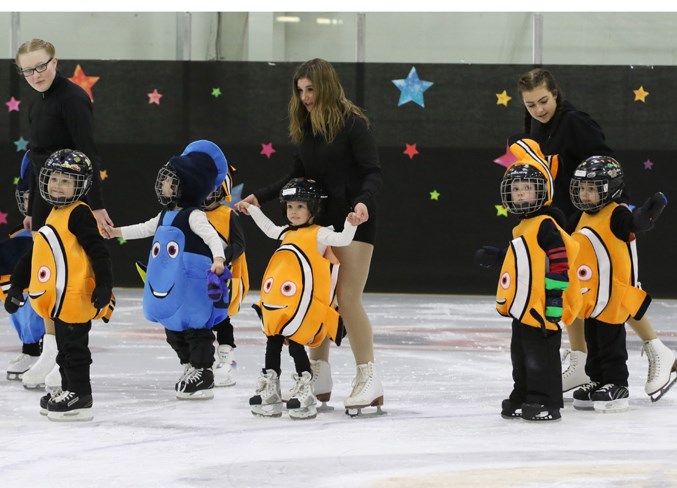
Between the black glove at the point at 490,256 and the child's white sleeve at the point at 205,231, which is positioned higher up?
the child's white sleeve at the point at 205,231

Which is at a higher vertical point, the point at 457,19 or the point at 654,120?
the point at 457,19

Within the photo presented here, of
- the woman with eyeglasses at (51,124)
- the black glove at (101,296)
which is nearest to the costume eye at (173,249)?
the woman with eyeglasses at (51,124)

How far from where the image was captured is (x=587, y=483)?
134 inches

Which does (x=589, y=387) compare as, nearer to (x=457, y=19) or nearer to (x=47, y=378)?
(x=47, y=378)

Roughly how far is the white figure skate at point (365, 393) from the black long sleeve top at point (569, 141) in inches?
47.8

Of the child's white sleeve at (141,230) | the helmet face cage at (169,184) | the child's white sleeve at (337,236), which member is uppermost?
the helmet face cage at (169,184)

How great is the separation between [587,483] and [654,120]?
21.9 ft

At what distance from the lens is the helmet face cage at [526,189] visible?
4.49m

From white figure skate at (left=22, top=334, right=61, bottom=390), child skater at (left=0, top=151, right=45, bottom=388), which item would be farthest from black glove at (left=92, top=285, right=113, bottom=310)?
child skater at (left=0, top=151, right=45, bottom=388)

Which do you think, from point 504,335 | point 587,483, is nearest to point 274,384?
point 587,483

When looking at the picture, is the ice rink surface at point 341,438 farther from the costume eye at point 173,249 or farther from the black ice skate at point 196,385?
the costume eye at point 173,249

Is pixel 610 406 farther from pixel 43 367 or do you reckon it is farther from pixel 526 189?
pixel 43 367

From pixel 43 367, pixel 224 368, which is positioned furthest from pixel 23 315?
pixel 224 368

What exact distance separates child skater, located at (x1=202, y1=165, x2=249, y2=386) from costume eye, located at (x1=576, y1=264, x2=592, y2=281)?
5.02 feet
